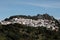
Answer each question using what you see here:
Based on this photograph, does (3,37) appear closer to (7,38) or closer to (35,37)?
(7,38)

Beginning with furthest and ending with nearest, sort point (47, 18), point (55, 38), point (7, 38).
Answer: point (47, 18), point (55, 38), point (7, 38)

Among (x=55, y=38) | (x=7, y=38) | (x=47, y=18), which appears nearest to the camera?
(x=7, y=38)

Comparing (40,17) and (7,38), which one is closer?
(7,38)

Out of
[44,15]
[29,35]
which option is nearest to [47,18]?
[44,15]

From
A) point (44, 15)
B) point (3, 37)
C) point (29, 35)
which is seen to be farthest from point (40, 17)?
point (3, 37)

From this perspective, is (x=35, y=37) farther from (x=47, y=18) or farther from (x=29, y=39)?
(x=47, y=18)

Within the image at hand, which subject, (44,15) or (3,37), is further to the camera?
(44,15)

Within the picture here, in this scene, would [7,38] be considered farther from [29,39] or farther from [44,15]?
[44,15]

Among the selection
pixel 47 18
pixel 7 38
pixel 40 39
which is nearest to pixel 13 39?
pixel 7 38
